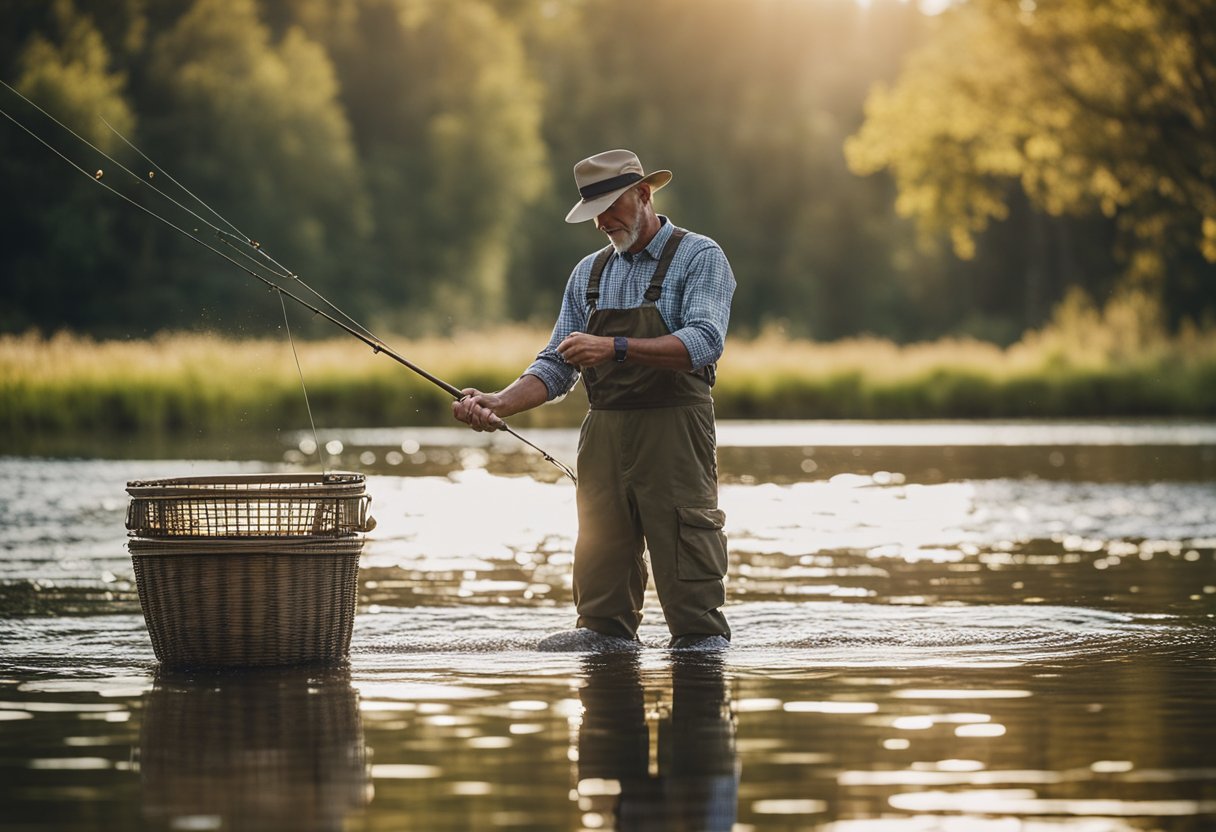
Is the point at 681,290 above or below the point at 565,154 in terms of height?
below

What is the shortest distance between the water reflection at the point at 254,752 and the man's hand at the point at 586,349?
1.34 metres

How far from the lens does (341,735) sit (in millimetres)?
6230

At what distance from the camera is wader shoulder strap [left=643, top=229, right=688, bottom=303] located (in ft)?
25.5

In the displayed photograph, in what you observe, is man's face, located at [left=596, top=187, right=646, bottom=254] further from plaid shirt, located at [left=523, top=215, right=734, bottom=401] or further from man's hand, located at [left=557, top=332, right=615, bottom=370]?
man's hand, located at [left=557, top=332, right=615, bottom=370]

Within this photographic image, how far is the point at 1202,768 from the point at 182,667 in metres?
3.62

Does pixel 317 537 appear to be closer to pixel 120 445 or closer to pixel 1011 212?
pixel 120 445

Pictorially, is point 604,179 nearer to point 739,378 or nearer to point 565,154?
point 739,378

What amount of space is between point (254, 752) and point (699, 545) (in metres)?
2.35

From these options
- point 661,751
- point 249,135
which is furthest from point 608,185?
point 249,135

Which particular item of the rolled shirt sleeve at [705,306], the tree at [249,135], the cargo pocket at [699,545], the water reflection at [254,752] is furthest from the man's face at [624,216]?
the tree at [249,135]

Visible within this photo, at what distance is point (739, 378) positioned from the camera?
31562 millimetres

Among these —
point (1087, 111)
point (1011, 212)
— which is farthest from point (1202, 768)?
point (1011, 212)

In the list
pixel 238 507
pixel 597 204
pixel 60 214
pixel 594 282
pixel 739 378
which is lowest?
pixel 238 507

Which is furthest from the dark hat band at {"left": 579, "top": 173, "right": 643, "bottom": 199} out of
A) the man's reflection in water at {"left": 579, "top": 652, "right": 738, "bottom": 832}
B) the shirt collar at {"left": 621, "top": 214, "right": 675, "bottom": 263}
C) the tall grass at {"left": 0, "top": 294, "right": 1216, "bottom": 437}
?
Answer: the tall grass at {"left": 0, "top": 294, "right": 1216, "bottom": 437}
